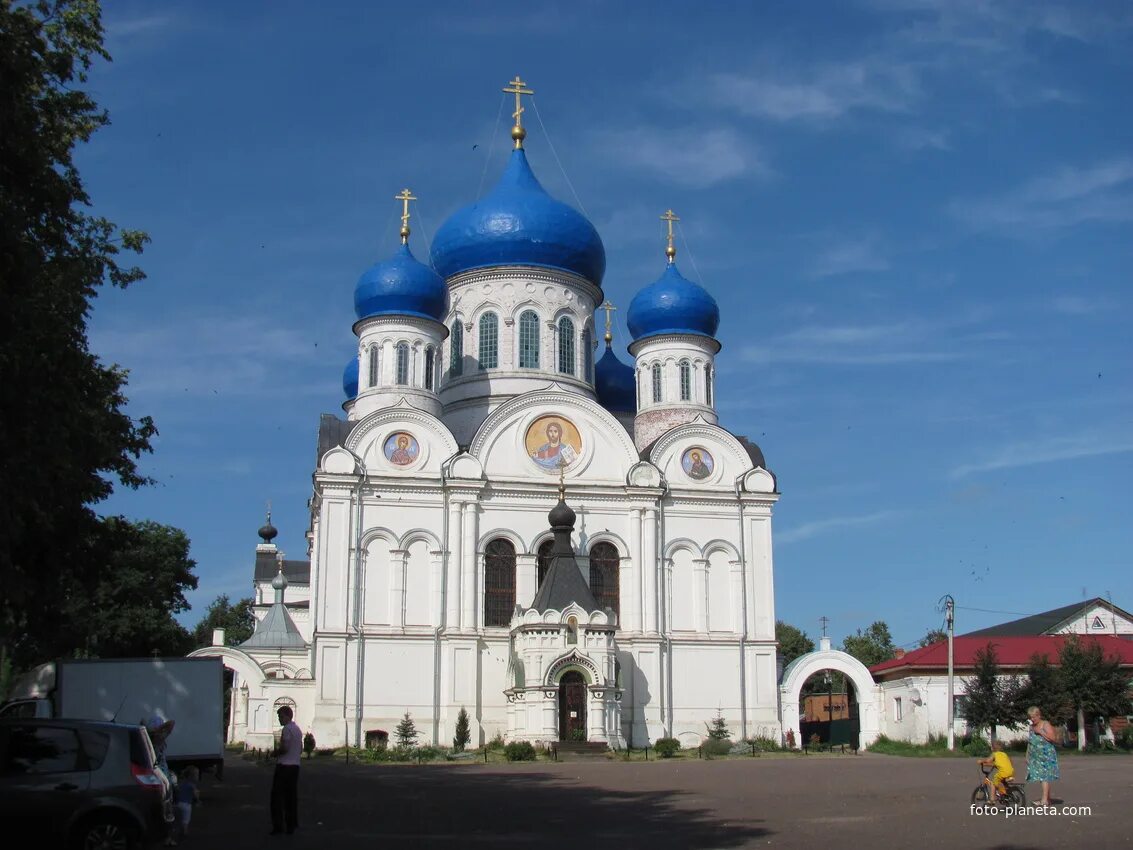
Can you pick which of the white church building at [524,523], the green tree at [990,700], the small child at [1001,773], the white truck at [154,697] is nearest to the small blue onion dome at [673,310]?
the white church building at [524,523]

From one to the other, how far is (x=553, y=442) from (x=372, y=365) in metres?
5.90

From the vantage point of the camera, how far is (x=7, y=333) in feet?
39.2

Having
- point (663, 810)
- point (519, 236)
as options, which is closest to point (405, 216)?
point (519, 236)

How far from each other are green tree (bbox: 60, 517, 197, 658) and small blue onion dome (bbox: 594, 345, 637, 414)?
1528 cm

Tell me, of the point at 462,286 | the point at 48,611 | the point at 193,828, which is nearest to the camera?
the point at 193,828

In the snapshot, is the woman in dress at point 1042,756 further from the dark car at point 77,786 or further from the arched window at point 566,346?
the arched window at point 566,346

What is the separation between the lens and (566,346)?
40469mm

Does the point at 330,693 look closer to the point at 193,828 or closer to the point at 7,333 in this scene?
the point at 193,828

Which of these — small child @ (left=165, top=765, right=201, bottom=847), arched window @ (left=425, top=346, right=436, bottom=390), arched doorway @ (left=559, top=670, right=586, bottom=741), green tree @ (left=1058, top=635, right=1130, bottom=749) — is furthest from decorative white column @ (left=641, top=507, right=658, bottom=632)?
small child @ (left=165, top=765, right=201, bottom=847)

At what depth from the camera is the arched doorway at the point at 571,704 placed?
3266 cm

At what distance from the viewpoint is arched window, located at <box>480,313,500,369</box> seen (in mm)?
40000

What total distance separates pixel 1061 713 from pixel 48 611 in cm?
2612

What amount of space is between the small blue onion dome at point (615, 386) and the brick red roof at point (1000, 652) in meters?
12.0

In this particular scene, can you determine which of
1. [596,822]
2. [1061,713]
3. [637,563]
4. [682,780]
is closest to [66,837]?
[596,822]
